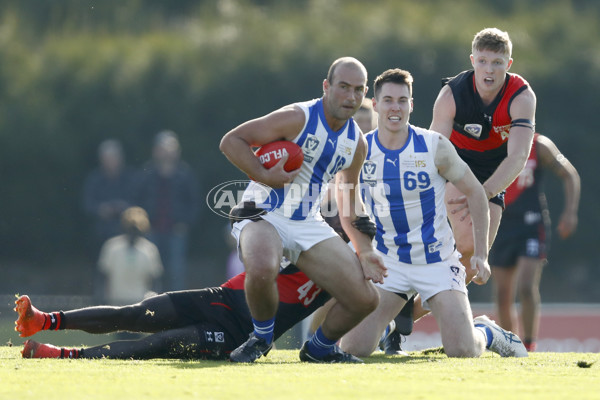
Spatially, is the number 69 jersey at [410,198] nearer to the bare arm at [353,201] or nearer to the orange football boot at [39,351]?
the bare arm at [353,201]

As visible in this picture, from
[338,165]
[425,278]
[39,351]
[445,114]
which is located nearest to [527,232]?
[445,114]

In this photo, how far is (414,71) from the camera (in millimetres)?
18234

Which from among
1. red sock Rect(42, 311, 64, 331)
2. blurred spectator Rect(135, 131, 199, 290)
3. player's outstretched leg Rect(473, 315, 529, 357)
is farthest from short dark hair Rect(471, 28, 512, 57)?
blurred spectator Rect(135, 131, 199, 290)

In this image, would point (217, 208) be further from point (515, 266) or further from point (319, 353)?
point (319, 353)

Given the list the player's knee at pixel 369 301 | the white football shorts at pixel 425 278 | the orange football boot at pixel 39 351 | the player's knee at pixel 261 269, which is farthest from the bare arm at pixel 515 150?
the orange football boot at pixel 39 351

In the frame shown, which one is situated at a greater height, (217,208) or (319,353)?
(217,208)

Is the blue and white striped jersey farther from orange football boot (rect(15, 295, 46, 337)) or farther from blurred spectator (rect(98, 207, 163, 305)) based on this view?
blurred spectator (rect(98, 207, 163, 305))

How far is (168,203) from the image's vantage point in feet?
49.5

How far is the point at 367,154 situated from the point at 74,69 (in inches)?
494

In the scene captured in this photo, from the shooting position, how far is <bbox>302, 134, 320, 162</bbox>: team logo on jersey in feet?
22.8

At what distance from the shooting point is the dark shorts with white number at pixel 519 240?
35.2 ft

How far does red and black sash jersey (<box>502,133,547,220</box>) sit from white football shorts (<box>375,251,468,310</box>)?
132 inches

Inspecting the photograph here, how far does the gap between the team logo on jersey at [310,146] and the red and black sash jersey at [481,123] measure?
1761 mm

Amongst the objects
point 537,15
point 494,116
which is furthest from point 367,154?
point 537,15
